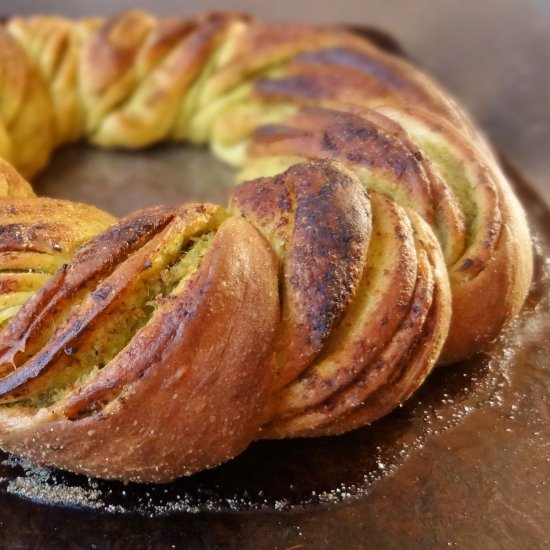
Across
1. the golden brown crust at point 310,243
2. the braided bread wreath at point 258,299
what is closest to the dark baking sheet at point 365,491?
the braided bread wreath at point 258,299

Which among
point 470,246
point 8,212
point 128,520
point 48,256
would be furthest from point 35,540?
point 470,246

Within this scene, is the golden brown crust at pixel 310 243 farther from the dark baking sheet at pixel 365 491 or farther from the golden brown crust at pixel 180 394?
the dark baking sheet at pixel 365 491

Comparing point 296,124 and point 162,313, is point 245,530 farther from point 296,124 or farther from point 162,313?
point 296,124

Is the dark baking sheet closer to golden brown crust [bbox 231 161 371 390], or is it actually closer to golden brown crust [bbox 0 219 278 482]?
golden brown crust [bbox 0 219 278 482]

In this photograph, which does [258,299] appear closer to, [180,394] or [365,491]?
[180,394]

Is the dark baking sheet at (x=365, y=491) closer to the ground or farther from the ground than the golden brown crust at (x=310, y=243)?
closer to the ground

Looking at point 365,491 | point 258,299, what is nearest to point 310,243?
point 258,299
